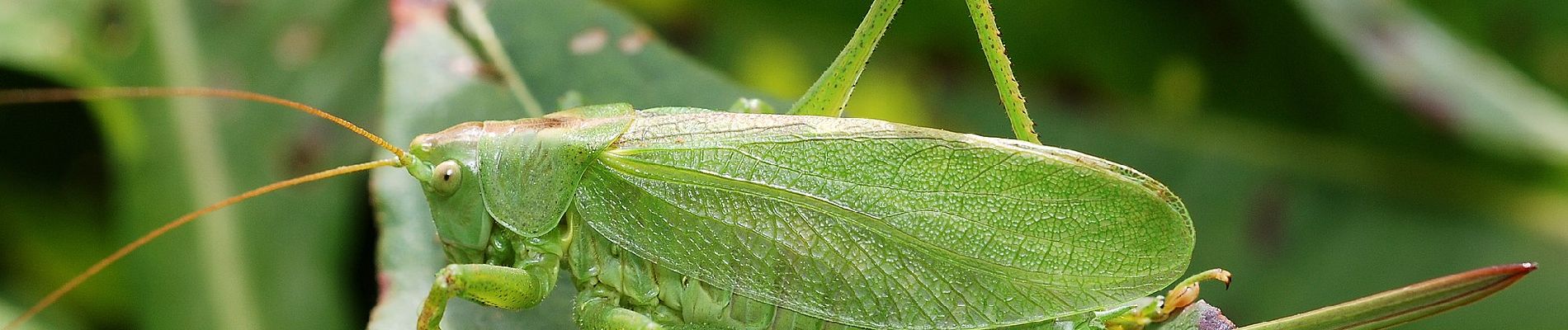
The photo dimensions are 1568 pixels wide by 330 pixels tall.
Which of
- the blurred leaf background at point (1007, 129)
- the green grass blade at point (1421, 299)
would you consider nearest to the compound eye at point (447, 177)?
the blurred leaf background at point (1007, 129)

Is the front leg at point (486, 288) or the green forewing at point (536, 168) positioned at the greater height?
the green forewing at point (536, 168)

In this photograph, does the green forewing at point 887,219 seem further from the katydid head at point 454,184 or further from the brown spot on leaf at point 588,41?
the brown spot on leaf at point 588,41

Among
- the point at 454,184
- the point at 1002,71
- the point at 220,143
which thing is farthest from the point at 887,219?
the point at 220,143

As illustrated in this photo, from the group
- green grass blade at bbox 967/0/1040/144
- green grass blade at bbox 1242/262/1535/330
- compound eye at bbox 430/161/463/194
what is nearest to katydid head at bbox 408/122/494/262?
compound eye at bbox 430/161/463/194

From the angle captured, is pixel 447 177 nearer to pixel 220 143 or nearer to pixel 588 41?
pixel 588 41

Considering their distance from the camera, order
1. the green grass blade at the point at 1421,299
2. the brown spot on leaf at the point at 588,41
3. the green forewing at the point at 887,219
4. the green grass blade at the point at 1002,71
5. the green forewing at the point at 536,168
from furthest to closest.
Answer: the brown spot on leaf at the point at 588,41
the green grass blade at the point at 1002,71
the green forewing at the point at 536,168
the green forewing at the point at 887,219
the green grass blade at the point at 1421,299

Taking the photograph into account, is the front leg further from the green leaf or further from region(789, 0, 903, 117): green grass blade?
the green leaf

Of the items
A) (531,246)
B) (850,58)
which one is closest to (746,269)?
(531,246)
